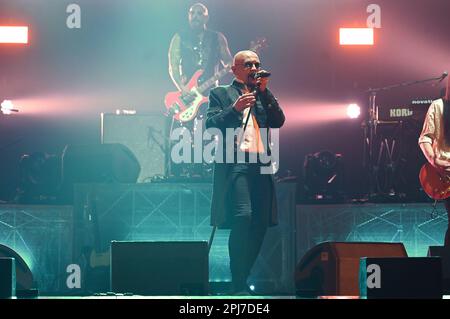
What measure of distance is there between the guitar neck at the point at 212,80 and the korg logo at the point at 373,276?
6.05 m

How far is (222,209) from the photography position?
601 cm

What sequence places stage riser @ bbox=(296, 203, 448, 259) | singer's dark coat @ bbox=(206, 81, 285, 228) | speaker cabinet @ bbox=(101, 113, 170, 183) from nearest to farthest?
singer's dark coat @ bbox=(206, 81, 285, 228)
stage riser @ bbox=(296, 203, 448, 259)
speaker cabinet @ bbox=(101, 113, 170, 183)

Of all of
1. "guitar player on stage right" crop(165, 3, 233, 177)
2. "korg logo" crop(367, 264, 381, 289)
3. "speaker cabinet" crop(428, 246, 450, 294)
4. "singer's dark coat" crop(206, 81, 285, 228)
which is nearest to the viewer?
"korg logo" crop(367, 264, 381, 289)

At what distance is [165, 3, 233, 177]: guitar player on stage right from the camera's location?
416 inches

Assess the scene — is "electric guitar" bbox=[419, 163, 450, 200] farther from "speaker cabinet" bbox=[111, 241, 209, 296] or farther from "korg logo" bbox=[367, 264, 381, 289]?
"korg logo" bbox=[367, 264, 381, 289]

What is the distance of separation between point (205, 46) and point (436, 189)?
16.1ft

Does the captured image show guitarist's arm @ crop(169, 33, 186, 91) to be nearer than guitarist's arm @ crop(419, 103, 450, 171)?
No

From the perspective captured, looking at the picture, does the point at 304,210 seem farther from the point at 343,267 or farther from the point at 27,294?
the point at 27,294

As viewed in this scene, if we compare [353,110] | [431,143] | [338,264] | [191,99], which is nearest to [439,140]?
[431,143]

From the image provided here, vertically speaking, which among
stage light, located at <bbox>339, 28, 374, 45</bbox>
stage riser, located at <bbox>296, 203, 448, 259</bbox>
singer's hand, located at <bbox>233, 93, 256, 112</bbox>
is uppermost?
stage light, located at <bbox>339, 28, 374, 45</bbox>

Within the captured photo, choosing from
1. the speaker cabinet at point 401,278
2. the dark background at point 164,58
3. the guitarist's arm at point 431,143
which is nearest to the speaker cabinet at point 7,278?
the speaker cabinet at point 401,278

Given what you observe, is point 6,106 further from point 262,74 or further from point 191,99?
point 262,74

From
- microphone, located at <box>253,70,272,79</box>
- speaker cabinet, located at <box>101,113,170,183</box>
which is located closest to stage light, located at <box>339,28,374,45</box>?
speaker cabinet, located at <box>101,113,170,183</box>

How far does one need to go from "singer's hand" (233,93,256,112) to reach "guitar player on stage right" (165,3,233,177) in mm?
4496
